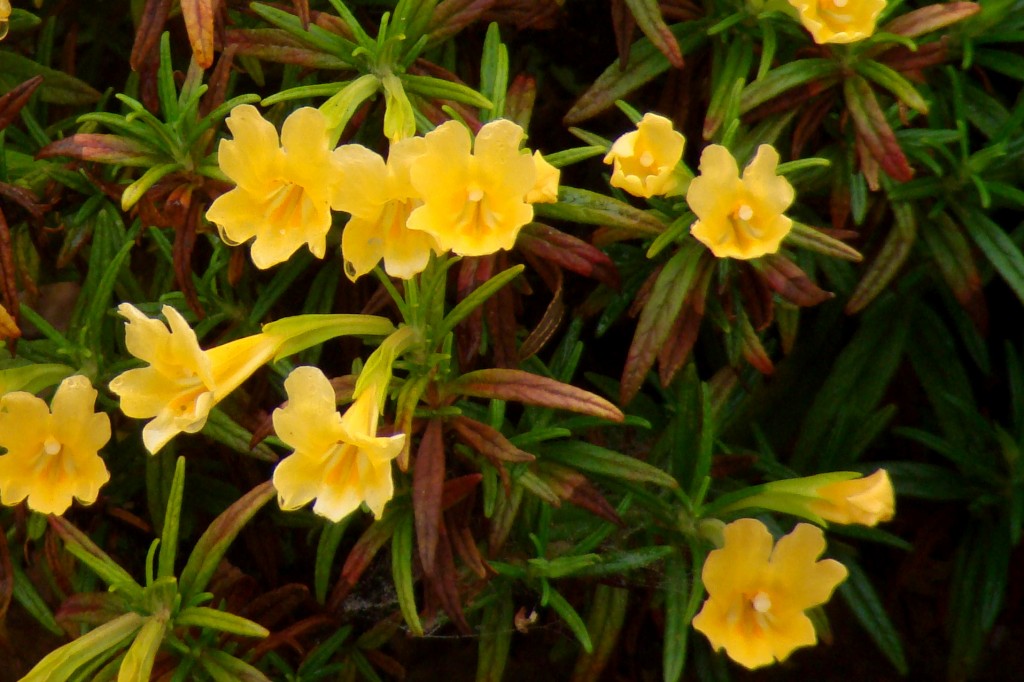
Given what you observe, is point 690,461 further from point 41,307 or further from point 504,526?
point 41,307

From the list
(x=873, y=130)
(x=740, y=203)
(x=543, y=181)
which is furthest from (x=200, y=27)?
(x=873, y=130)

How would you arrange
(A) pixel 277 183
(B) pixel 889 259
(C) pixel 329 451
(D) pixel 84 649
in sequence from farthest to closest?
(B) pixel 889 259 < (D) pixel 84 649 < (A) pixel 277 183 < (C) pixel 329 451

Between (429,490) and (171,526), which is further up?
(429,490)

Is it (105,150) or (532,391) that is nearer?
(532,391)

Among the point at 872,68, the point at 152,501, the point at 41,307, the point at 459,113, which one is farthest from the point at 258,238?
the point at 41,307

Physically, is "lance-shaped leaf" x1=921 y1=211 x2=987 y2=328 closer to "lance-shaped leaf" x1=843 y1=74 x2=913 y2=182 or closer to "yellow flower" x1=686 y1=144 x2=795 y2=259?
"lance-shaped leaf" x1=843 y1=74 x2=913 y2=182

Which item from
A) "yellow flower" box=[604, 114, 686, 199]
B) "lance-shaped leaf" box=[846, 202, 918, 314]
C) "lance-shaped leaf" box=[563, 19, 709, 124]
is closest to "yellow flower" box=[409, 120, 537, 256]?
"yellow flower" box=[604, 114, 686, 199]

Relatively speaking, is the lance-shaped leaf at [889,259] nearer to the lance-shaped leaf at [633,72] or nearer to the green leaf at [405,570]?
the lance-shaped leaf at [633,72]

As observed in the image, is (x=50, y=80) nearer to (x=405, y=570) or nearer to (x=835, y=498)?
(x=405, y=570)
